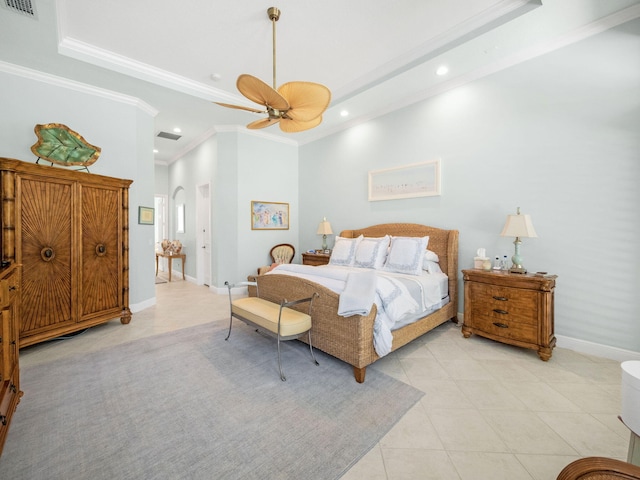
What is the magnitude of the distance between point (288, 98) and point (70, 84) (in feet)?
10.7

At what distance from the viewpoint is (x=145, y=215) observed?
173 inches

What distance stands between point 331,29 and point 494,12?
1.52 meters

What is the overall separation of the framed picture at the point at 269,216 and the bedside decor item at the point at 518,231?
4.14 m

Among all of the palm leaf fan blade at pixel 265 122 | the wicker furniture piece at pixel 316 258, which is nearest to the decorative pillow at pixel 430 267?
the wicker furniture piece at pixel 316 258

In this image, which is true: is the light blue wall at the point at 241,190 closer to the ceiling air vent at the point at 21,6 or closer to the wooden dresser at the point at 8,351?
the ceiling air vent at the point at 21,6

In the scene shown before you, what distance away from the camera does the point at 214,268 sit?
5512 millimetres

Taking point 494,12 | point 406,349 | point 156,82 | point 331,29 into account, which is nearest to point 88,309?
point 156,82

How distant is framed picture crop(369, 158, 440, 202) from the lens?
394cm

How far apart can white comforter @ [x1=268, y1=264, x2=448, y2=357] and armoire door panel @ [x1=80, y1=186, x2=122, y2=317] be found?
217 cm

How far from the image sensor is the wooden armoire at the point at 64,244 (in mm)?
2699

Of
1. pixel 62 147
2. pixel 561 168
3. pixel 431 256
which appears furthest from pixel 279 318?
pixel 62 147

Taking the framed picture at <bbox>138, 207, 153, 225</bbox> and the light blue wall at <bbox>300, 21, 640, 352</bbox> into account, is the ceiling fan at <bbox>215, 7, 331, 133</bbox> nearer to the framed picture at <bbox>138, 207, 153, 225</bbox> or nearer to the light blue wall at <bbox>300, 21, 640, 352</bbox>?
the light blue wall at <bbox>300, 21, 640, 352</bbox>

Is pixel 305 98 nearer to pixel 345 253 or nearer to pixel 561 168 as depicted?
pixel 345 253

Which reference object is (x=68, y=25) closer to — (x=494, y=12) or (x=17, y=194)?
(x=17, y=194)
